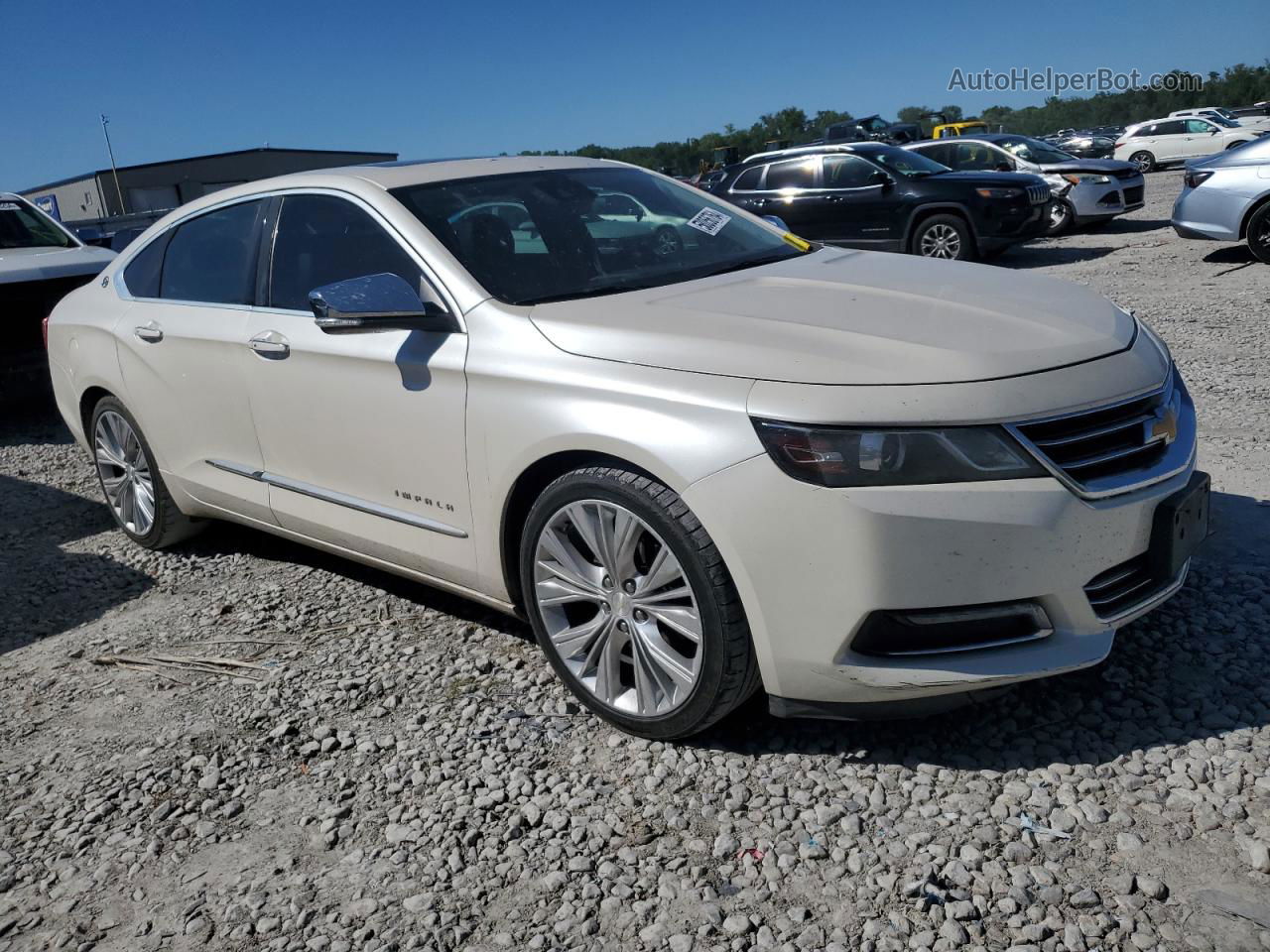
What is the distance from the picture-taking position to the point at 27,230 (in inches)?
347

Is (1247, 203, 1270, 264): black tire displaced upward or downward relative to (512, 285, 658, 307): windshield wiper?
downward

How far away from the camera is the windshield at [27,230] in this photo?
8.68 meters

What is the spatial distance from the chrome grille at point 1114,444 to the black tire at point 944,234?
396 inches

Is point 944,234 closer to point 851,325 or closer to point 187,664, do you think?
point 851,325

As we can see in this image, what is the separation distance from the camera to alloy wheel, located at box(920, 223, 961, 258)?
12.5m

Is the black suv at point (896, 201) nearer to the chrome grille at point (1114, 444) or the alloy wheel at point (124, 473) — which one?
the alloy wheel at point (124, 473)

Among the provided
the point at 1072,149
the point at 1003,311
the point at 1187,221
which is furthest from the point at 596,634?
the point at 1072,149

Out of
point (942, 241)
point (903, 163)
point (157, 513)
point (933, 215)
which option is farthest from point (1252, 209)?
point (157, 513)

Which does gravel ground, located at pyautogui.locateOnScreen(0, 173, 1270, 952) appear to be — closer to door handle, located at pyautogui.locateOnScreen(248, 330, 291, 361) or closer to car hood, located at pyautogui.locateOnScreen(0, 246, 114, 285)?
door handle, located at pyautogui.locateOnScreen(248, 330, 291, 361)

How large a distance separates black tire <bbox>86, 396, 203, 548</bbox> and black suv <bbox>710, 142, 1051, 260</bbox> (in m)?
8.95

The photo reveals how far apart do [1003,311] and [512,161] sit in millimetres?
2026

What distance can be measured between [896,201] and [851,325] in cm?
1066

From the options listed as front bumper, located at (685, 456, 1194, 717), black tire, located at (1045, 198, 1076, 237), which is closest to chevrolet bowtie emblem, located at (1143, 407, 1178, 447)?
front bumper, located at (685, 456, 1194, 717)

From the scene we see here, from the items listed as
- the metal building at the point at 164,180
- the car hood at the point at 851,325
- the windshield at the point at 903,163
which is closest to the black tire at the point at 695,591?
the car hood at the point at 851,325
